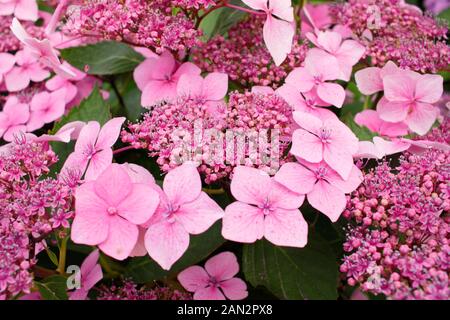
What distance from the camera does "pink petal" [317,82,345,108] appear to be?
45.4 inches

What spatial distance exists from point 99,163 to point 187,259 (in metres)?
0.24

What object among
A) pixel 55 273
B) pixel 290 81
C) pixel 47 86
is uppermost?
pixel 290 81

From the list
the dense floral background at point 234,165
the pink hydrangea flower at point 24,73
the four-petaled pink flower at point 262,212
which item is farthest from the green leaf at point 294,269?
the pink hydrangea flower at point 24,73

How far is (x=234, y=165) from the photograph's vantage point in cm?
99

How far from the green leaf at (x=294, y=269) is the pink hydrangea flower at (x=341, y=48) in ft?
1.28

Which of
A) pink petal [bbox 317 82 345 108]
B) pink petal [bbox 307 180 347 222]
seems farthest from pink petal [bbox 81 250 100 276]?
pink petal [bbox 317 82 345 108]

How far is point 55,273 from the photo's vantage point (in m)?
1.08

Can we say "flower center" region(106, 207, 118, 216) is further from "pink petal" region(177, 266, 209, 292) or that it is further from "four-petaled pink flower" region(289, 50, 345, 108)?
"four-petaled pink flower" region(289, 50, 345, 108)

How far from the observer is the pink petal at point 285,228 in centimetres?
92

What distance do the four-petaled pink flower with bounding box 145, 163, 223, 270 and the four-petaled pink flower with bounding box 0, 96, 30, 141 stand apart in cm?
49

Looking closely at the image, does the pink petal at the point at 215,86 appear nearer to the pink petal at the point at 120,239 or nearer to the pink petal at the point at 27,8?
the pink petal at the point at 120,239

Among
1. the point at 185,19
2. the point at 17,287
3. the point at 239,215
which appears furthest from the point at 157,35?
the point at 17,287
